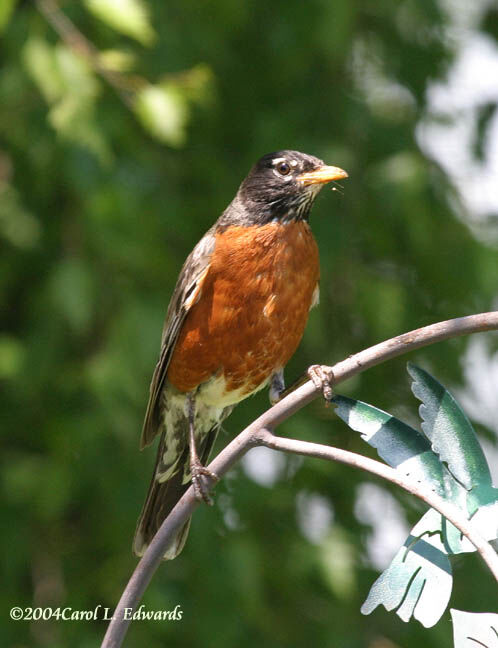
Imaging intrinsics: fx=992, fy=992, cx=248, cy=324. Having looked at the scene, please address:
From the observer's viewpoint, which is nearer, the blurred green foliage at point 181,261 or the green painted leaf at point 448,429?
the green painted leaf at point 448,429

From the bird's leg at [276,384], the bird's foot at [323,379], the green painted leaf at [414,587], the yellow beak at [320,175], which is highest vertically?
the yellow beak at [320,175]

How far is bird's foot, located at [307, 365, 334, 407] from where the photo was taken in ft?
6.30

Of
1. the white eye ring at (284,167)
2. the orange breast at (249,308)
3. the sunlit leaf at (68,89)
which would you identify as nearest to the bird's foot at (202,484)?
the orange breast at (249,308)

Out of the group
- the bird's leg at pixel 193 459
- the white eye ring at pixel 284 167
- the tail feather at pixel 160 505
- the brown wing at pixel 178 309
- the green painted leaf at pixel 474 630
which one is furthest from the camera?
the white eye ring at pixel 284 167

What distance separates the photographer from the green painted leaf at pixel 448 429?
1.67m

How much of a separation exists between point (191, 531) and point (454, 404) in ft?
9.01

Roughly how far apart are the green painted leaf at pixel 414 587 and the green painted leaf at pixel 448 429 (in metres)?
0.15

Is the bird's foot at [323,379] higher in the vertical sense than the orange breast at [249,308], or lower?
lower

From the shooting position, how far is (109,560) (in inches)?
177

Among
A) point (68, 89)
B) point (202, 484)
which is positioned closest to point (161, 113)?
point (68, 89)

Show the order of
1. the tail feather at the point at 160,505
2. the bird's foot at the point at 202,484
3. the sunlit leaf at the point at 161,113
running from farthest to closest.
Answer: the sunlit leaf at the point at 161,113, the tail feather at the point at 160,505, the bird's foot at the point at 202,484

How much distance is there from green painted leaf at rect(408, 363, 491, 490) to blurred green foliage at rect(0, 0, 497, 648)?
2.27 m

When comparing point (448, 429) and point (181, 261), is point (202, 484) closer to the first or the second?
point (448, 429)

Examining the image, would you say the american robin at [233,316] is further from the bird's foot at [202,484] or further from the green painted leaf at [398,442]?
the green painted leaf at [398,442]
